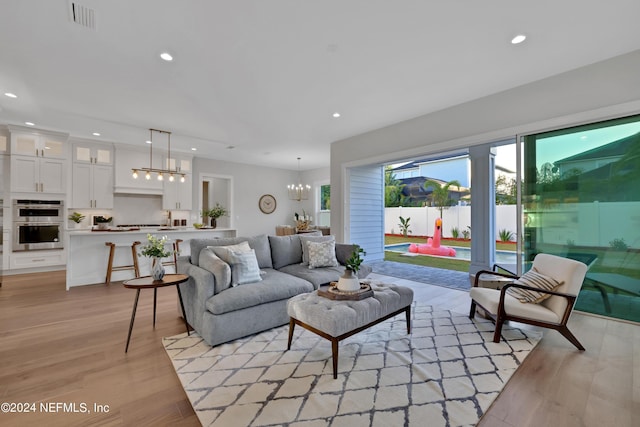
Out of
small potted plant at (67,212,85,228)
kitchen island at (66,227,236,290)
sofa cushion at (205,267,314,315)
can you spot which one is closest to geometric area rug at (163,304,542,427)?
sofa cushion at (205,267,314,315)

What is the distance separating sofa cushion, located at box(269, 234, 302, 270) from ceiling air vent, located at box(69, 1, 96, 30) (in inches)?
114

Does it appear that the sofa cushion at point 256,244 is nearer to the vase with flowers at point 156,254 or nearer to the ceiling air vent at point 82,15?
the vase with flowers at point 156,254

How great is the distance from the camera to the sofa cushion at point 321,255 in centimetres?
384

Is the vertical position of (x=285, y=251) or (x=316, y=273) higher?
(x=285, y=251)

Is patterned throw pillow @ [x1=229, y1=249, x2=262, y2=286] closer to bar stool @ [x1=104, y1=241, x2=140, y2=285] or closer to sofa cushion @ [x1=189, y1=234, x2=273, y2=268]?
sofa cushion @ [x1=189, y1=234, x2=273, y2=268]

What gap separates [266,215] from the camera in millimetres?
9375

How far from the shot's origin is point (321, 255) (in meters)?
3.88

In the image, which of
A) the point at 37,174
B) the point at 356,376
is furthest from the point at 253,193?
the point at 356,376

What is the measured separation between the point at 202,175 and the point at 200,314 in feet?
20.2

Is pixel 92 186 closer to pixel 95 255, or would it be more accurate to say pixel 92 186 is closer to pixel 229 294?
pixel 95 255

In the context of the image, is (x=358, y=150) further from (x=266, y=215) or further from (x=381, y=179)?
(x=266, y=215)

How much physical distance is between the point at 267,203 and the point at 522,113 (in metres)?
7.34

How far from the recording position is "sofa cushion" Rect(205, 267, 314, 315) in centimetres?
250

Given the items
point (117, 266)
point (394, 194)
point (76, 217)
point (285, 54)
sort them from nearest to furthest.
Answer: point (285, 54) → point (117, 266) → point (76, 217) → point (394, 194)
